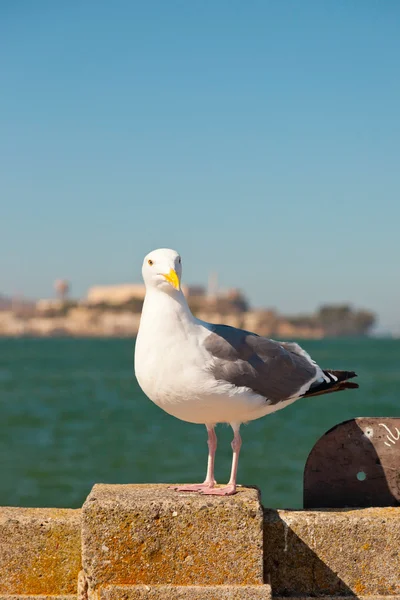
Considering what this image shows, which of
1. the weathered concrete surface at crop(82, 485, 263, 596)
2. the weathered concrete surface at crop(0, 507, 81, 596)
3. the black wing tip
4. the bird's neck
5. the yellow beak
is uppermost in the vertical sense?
the yellow beak

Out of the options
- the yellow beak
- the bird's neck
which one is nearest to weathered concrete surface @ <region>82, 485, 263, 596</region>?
the bird's neck

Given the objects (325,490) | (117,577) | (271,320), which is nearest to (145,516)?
(117,577)

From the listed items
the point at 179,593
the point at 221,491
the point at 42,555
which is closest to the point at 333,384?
the point at 221,491

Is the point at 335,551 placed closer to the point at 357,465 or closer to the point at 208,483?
the point at 357,465

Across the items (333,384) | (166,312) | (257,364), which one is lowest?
(333,384)

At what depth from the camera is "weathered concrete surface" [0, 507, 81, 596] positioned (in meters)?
3.92

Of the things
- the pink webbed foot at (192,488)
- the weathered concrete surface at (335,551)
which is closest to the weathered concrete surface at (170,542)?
the weathered concrete surface at (335,551)

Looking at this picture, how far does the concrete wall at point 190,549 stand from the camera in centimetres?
359

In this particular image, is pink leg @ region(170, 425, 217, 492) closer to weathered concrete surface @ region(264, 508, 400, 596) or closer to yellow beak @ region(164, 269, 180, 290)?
weathered concrete surface @ region(264, 508, 400, 596)

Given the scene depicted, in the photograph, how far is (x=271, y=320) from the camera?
17962cm

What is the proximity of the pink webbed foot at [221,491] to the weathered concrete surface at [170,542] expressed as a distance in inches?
13.0

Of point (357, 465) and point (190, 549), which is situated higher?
point (357, 465)

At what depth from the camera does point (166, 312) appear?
424 centimetres

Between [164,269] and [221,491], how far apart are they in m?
1.08
